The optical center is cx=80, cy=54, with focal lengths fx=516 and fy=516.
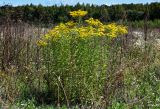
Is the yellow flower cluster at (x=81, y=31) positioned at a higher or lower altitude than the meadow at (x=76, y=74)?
higher

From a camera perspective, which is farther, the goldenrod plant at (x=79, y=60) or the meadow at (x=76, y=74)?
the goldenrod plant at (x=79, y=60)

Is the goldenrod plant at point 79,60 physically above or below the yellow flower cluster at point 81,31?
below

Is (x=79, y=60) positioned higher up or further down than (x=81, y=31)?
further down

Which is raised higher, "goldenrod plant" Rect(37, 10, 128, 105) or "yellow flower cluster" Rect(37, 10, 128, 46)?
"yellow flower cluster" Rect(37, 10, 128, 46)

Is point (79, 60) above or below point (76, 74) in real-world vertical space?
above

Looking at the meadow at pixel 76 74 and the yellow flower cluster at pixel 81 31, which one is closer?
the meadow at pixel 76 74

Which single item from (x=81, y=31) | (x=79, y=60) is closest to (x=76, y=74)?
(x=79, y=60)

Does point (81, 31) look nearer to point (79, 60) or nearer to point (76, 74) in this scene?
point (79, 60)

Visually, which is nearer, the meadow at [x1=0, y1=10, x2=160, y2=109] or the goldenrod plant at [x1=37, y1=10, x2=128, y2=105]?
the meadow at [x1=0, y1=10, x2=160, y2=109]

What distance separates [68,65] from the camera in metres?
8.25

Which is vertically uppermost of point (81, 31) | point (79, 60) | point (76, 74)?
point (81, 31)

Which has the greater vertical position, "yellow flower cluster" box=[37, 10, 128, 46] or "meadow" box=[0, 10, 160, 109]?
"yellow flower cluster" box=[37, 10, 128, 46]

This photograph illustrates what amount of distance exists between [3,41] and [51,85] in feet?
8.64

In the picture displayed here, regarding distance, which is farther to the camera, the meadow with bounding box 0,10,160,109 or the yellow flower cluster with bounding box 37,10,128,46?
the yellow flower cluster with bounding box 37,10,128,46
